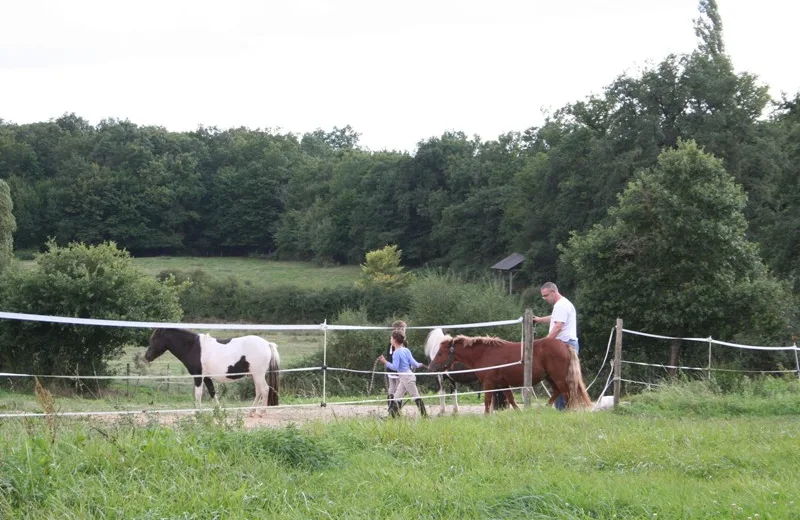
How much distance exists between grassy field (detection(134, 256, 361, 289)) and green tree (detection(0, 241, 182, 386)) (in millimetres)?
42988

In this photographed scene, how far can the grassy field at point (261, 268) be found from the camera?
75500 mm

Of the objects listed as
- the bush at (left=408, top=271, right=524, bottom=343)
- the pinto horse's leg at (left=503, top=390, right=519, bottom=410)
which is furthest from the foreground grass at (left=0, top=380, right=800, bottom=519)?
the bush at (left=408, top=271, right=524, bottom=343)

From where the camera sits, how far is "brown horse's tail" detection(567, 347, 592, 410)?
39.4ft

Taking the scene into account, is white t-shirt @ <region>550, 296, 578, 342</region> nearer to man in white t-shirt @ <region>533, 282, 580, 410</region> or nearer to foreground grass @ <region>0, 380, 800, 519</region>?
man in white t-shirt @ <region>533, 282, 580, 410</region>

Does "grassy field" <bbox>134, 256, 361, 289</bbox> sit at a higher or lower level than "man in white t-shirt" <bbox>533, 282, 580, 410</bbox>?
lower

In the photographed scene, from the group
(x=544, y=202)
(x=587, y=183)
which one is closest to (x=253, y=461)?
(x=587, y=183)

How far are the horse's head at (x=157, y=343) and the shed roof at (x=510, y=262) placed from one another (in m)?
50.3

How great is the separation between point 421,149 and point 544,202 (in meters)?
29.7

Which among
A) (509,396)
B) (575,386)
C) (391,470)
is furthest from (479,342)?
(391,470)

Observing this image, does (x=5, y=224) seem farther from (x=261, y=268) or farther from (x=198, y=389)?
(x=198, y=389)

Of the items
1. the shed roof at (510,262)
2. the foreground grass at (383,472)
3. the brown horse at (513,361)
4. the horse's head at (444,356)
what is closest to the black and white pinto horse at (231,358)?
the horse's head at (444,356)

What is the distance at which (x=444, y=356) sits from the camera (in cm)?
1295

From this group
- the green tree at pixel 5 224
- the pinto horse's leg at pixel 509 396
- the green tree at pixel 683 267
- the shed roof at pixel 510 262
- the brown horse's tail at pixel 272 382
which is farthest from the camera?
the shed roof at pixel 510 262

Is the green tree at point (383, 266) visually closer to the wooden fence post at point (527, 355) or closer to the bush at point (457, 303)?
the bush at point (457, 303)
